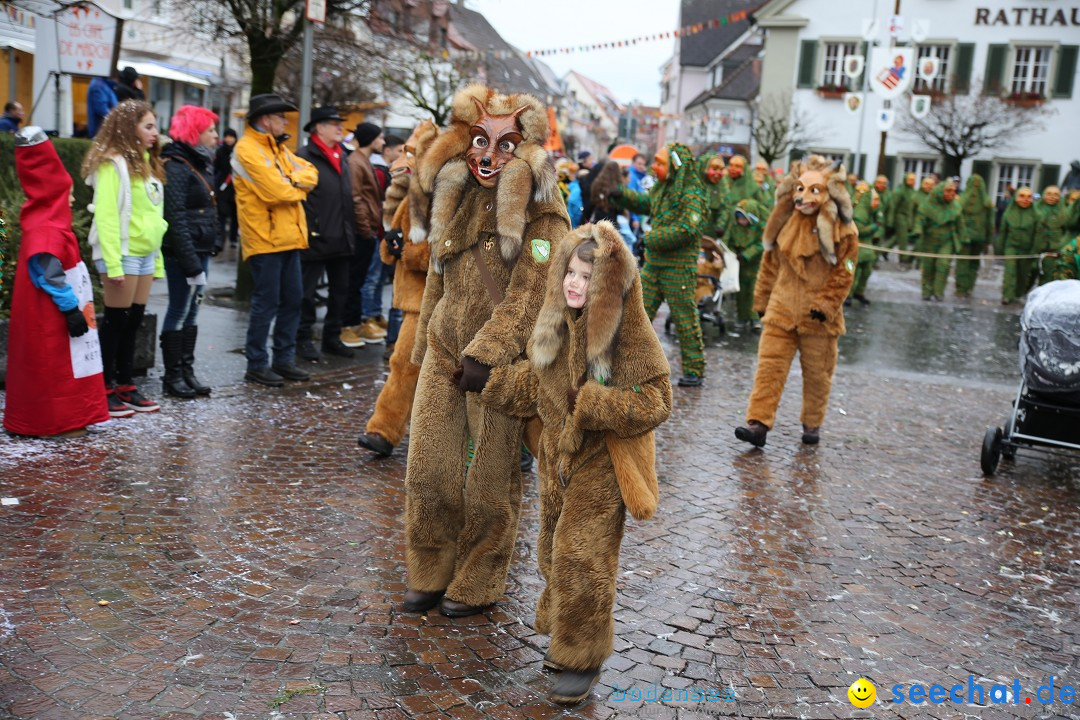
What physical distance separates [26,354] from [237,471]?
1.54 metres

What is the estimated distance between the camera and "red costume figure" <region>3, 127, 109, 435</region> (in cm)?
615

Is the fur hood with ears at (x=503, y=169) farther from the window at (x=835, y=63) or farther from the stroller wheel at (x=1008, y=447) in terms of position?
the window at (x=835, y=63)

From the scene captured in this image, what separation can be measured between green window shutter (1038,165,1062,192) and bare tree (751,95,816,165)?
27.6 ft

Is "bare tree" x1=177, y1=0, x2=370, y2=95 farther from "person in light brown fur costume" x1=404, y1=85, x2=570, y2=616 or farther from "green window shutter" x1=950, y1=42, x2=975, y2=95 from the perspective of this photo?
"green window shutter" x1=950, y1=42, x2=975, y2=95

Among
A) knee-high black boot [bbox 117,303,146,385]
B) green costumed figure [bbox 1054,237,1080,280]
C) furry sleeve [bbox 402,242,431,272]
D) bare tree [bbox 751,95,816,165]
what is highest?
bare tree [bbox 751,95,816,165]

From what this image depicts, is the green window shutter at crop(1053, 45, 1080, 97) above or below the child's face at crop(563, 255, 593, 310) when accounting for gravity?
above

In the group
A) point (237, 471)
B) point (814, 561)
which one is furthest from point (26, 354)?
point (814, 561)

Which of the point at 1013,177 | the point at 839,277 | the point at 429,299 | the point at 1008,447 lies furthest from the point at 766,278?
the point at 1013,177

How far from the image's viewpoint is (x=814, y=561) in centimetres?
547

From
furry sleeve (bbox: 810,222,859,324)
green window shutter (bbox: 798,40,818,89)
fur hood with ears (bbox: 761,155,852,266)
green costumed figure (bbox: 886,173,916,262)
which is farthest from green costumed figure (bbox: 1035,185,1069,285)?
green window shutter (bbox: 798,40,818,89)

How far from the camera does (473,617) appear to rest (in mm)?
4434

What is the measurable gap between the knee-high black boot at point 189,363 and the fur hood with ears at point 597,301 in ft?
15.2

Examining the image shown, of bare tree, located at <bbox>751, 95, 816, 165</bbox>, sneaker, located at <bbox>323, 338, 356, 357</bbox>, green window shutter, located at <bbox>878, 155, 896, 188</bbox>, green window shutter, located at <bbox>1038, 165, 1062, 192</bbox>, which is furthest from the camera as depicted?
green window shutter, located at <bbox>878, 155, 896, 188</bbox>

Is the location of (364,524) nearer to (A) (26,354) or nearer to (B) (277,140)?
(A) (26,354)
